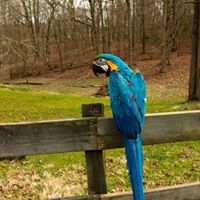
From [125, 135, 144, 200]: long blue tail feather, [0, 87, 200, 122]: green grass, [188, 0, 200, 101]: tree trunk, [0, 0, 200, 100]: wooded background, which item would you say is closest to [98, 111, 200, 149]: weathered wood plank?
[125, 135, 144, 200]: long blue tail feather

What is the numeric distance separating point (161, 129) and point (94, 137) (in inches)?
22.3

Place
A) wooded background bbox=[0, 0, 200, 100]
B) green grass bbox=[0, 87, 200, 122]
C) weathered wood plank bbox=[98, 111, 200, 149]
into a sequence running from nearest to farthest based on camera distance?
weathered wood plank bbox=[98, 111, 200, 149]
green grass bbox=[0, 87, 200, 122]
wooded background bbox=[0, 0, 200, 100]

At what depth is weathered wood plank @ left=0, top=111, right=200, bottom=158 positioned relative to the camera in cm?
226

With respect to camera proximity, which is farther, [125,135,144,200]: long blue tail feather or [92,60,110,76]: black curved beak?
[92,60,110,76]: black curved beak

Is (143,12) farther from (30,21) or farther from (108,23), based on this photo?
(30,21)

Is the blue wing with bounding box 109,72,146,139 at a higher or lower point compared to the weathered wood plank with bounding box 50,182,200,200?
higher

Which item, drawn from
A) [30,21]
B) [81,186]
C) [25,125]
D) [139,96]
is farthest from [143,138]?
[30,21]

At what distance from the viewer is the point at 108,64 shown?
2279 millimetres

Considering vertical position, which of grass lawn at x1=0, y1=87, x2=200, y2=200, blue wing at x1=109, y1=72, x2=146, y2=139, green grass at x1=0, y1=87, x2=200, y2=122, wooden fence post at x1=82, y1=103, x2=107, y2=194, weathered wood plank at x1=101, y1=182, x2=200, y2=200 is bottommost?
green grass at x1=0, y1=87, x2=200, y2=122

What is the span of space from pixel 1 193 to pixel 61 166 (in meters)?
1.45

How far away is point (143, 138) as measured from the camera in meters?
2.47

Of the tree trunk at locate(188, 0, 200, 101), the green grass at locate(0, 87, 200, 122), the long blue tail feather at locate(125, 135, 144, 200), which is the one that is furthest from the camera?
the tree trunk at locate(188, 0, 200, 101)

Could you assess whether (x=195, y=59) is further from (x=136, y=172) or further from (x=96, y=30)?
(x=96, y=30)

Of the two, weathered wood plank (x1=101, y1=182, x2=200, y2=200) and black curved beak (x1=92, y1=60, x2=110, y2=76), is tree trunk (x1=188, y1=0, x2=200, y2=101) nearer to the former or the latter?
weathered wood plank (x1=101, y1=182, x2=200, y2=200)
